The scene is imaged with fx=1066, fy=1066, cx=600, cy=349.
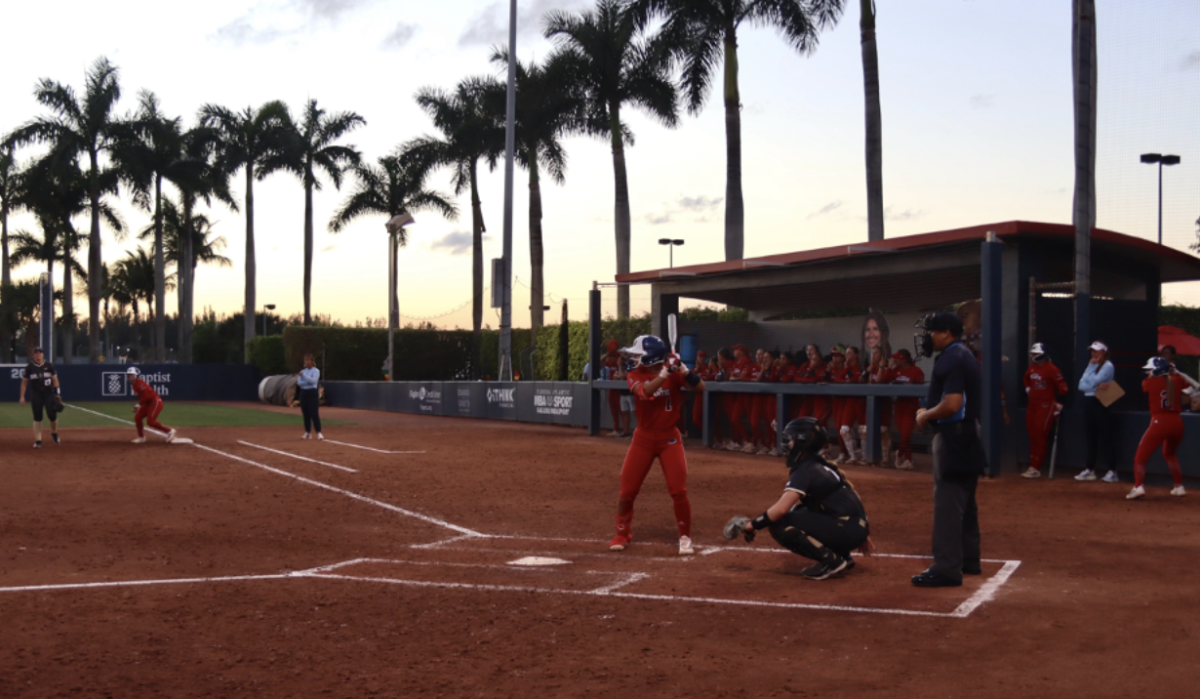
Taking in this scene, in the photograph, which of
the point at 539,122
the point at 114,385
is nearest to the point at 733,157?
the point at 539,122

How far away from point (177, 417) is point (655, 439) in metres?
26.5

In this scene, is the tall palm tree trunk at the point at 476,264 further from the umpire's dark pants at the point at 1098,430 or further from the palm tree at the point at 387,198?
the umpire's dark pants at the point at 1098,430

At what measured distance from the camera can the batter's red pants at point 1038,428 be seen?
49.5 ft

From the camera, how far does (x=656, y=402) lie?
9250 mm

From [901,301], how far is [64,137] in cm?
4484

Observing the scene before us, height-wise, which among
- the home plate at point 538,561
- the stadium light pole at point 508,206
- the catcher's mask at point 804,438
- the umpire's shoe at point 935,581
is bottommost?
the home plate at point 538,561

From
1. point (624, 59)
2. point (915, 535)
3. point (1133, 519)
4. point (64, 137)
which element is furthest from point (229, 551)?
point (64, 137)

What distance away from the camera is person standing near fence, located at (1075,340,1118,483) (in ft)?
47.6

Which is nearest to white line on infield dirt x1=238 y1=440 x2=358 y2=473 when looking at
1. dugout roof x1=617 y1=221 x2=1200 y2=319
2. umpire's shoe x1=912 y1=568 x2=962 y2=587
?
dugout roof x1=617 y1=221 x2=1200 y2=319

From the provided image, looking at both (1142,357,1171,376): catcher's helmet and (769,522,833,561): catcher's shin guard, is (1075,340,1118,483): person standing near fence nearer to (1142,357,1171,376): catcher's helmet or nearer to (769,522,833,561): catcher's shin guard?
(1142,357,1171,376): catcher's helmet

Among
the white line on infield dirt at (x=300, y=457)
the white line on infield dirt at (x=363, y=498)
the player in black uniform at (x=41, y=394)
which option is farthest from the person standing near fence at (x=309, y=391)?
the player in black uniform at (x=41, y=394)

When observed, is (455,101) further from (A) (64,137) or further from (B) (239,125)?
(A) (64,137)

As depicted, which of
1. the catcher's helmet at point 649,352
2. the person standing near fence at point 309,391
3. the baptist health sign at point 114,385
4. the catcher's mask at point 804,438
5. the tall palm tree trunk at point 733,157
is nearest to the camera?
the catcher's mask at point 804,438

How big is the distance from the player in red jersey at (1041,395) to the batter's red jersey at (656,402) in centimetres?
786
